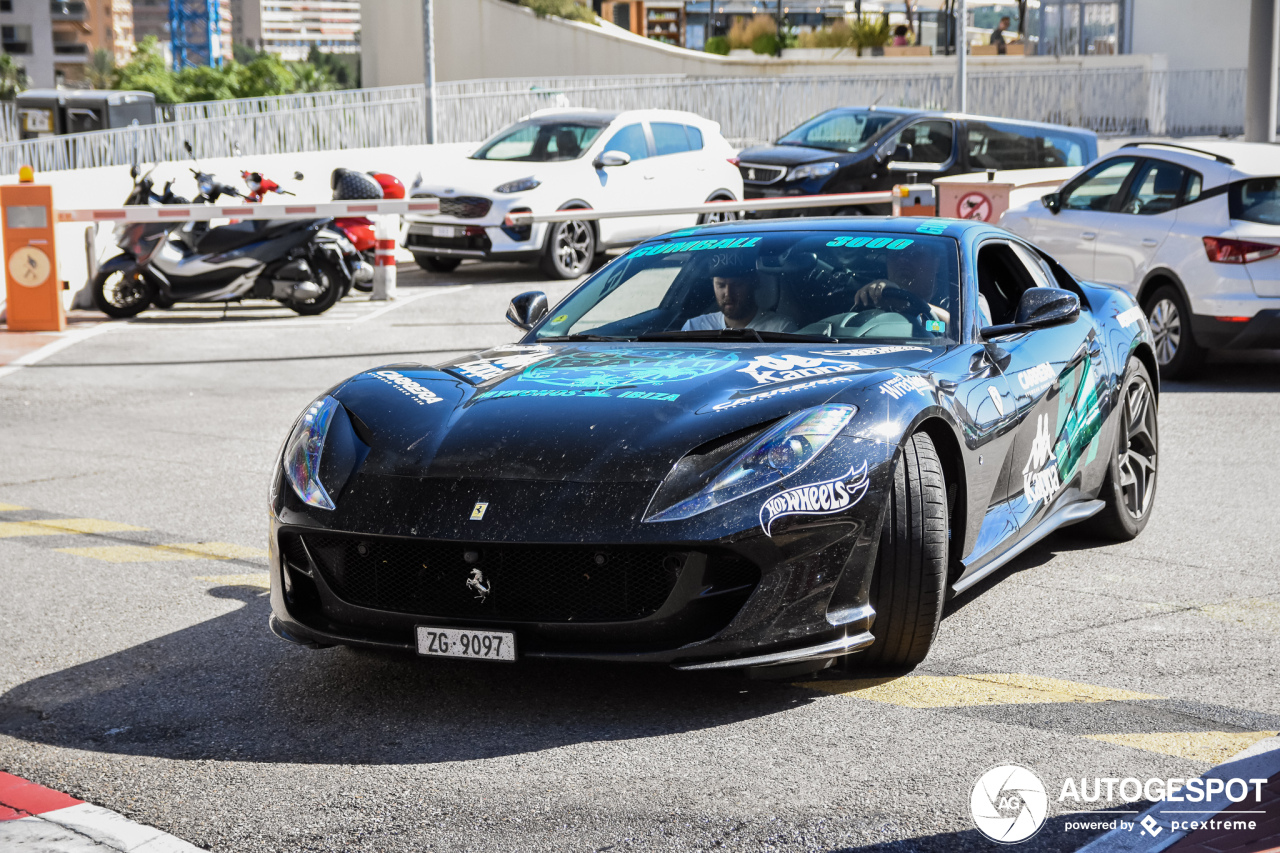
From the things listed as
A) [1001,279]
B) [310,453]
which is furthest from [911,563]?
[1001,279]

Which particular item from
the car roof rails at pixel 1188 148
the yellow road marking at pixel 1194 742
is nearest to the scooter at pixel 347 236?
the car roof rails at pixel 1188 148

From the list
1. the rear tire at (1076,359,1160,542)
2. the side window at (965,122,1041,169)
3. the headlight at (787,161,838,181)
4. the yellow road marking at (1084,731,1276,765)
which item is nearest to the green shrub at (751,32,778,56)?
the side window at (965,122,1041,169)

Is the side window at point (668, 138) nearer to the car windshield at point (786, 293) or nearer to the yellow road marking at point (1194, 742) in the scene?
the car windshield at point (786, 293)

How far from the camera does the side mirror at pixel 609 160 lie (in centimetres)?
1805

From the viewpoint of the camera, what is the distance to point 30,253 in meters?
14.2

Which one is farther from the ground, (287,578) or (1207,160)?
(1207,160)

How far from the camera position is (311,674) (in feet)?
16.3

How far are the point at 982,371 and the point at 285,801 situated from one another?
2712 mm

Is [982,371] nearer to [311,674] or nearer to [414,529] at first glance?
[414,529]

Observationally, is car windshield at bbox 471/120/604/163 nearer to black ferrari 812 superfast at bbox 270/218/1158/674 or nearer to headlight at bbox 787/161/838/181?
headlight at bbox 787/161/838/181

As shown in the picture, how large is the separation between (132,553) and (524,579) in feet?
9.65

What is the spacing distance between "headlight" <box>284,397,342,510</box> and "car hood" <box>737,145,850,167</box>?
15.9 m

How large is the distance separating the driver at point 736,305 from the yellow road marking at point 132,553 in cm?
246

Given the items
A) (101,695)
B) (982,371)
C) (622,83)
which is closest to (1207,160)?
(982,371)
